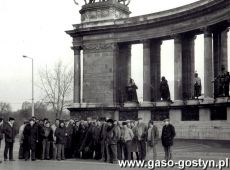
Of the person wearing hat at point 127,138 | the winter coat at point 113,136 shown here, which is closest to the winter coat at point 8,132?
the winter coat at point 113,136

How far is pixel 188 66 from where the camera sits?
127 feet

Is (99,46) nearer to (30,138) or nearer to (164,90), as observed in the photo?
(164,90)

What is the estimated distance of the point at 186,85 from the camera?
3866 centimetres

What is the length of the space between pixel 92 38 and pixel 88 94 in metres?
4.86

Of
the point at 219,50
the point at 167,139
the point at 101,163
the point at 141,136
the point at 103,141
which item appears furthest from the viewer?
the point at 219,50

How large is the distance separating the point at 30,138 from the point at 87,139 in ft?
9.20

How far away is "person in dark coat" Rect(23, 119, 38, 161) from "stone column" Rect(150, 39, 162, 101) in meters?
17.6

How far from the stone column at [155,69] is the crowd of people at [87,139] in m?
16.1

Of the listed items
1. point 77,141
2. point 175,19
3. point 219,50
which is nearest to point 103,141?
point 77,141

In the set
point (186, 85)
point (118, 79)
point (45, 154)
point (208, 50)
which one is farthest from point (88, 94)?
point (45, 154)

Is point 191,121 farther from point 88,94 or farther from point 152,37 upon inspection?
point 88,94

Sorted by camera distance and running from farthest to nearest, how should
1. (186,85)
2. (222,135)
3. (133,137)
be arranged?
1. (186,85)
2. (222,135)
3. (133,137)

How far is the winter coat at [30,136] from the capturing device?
23.8 metres

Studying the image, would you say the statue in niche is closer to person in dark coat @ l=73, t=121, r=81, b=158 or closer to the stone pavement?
the stone pavement
